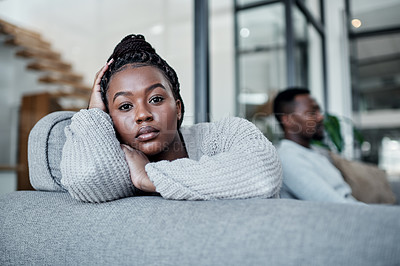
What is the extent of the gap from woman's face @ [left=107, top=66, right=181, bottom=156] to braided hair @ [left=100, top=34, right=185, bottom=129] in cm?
2

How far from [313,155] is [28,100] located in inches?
77.5

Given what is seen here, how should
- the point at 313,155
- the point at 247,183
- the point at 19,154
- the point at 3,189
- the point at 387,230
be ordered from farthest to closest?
the point at 19,154 < the point at 3,189 < the point at 313,155 < the point at 247,183 < the point at 387,230

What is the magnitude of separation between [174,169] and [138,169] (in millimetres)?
106

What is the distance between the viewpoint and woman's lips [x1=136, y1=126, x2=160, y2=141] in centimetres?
81

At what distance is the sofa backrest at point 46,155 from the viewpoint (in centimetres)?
89

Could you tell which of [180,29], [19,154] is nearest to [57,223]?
[180,29]

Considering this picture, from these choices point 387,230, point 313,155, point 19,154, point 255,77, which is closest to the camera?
point 387,230

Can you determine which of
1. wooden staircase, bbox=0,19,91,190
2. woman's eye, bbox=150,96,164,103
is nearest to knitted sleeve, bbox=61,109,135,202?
woman's eye, bbox=150,96,164,103

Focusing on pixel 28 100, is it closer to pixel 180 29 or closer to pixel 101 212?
pixel 180 29

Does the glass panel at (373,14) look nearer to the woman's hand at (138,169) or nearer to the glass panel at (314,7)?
the glass panel at (314,7)

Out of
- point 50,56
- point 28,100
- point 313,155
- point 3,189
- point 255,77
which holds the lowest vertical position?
point 3,189

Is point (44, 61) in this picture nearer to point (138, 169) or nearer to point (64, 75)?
point (64, 75)

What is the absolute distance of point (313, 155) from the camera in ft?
5.70

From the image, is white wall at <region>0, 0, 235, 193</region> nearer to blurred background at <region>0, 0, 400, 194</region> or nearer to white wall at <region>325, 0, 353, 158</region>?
blurred background at <region>0, 0, 400, 194</region>
